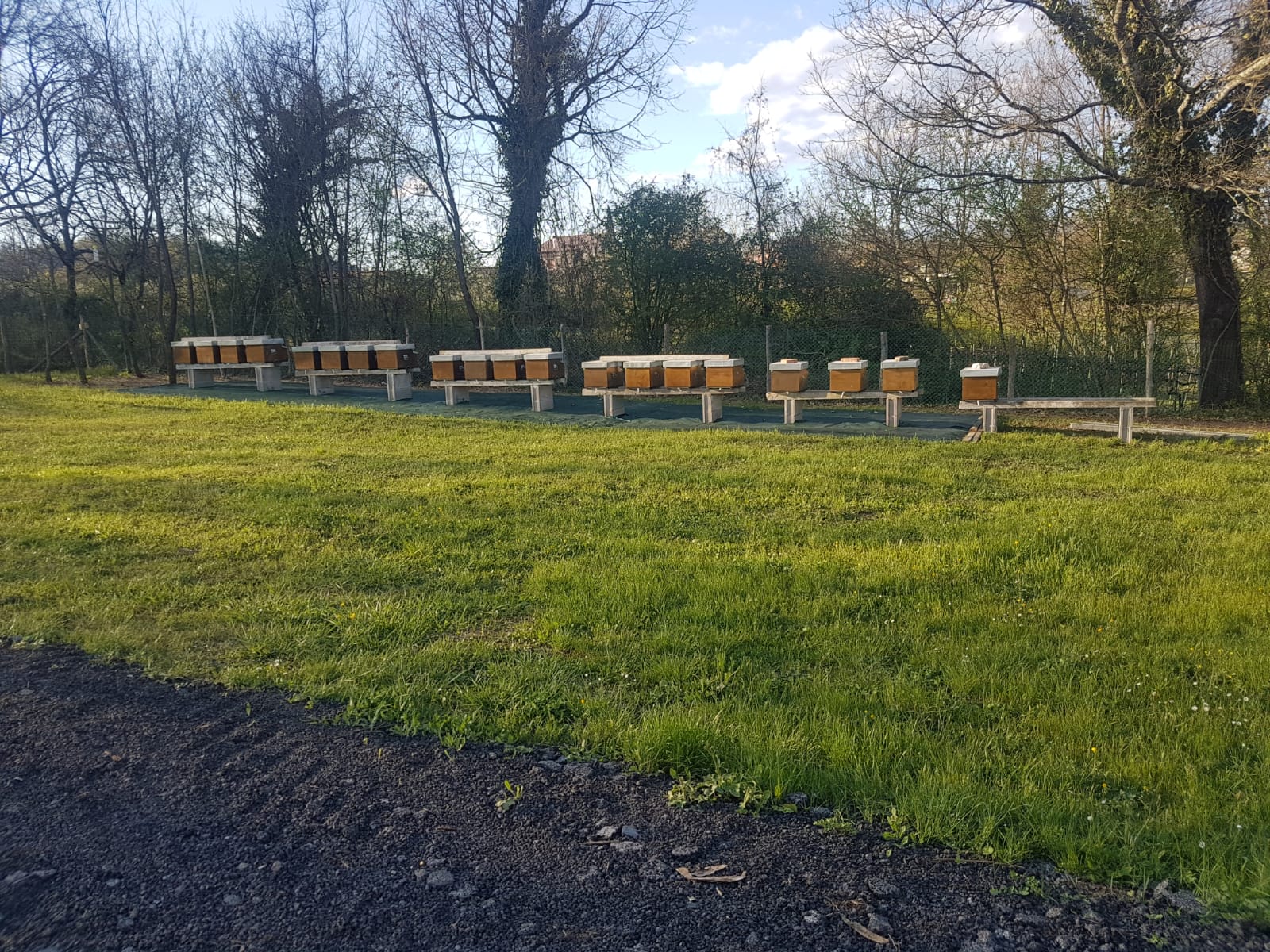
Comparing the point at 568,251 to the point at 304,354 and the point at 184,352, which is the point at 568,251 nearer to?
the point at 304,354

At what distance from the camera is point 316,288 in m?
21.1

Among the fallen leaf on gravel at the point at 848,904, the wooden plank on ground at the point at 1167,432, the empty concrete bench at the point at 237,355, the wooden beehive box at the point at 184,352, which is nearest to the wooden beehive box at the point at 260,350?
the empty concrete bench at the point at 237,355

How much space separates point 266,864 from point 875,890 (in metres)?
1.75

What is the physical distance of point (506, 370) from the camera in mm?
14461

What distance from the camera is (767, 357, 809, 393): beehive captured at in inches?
480

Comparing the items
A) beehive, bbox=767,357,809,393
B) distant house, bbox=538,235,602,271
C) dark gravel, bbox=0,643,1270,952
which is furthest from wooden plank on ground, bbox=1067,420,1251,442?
distant house, bbox=538,235,602,271

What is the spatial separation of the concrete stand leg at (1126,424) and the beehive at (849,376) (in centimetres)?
303

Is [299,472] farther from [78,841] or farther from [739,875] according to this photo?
[739,875]

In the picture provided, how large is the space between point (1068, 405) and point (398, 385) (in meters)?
11.1

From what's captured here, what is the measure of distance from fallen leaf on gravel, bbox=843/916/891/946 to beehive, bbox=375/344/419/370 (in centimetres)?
1475

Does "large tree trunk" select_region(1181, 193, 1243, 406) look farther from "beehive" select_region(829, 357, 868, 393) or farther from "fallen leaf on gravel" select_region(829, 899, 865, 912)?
"fallen leaf on gravel" select_region(829, 899, 865, 912)

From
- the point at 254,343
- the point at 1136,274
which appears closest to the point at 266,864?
the point at 1136,274

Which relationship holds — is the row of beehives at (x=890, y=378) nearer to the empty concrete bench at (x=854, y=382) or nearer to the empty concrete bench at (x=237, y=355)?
the empty concrete bench at (x=854, y=382)

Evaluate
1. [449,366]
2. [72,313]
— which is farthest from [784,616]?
[72,313]
